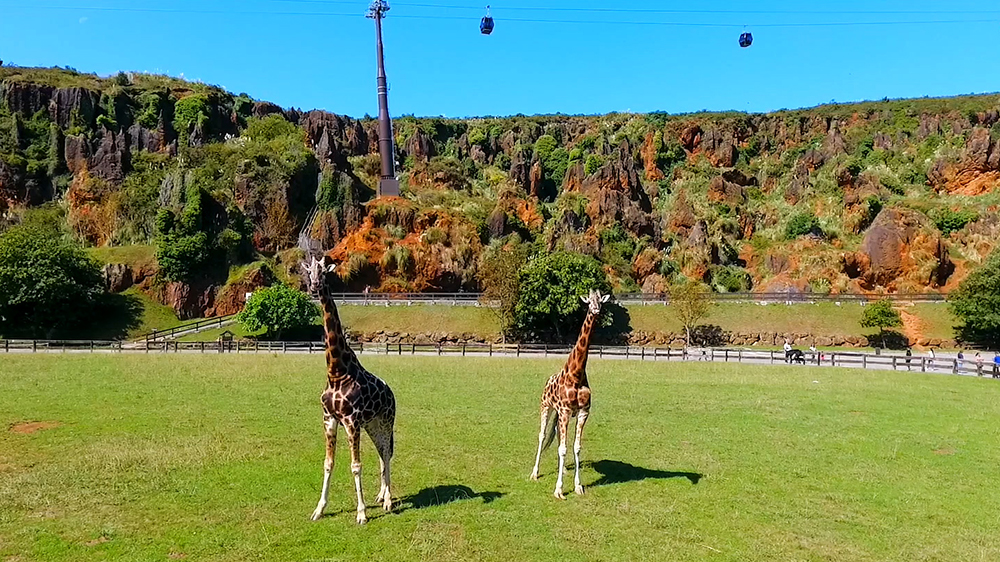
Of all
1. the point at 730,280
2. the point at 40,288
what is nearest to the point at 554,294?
the point at 730,280

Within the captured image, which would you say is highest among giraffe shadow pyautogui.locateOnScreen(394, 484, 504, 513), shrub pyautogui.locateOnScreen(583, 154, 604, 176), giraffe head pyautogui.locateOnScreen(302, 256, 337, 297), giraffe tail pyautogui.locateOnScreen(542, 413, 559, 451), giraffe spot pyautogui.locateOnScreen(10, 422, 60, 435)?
shrub pyautogui.locateOnScreen(583, 154, 604, 176)

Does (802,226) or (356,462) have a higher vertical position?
(802,226)

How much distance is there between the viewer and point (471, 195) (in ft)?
306

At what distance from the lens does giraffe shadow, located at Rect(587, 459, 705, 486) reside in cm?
1395

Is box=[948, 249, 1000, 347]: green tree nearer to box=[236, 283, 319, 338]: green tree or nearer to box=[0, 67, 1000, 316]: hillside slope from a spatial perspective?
box=[0, 67, 1000, 316]: hillside slope

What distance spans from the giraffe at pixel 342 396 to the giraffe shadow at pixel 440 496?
598 millimetres

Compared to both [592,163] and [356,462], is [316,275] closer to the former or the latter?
[356,462]

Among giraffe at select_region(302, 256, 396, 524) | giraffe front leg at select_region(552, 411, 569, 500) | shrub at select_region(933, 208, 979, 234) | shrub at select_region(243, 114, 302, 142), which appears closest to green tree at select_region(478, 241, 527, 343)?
giraffe front leg at select_region(552, 411, 569, 500)

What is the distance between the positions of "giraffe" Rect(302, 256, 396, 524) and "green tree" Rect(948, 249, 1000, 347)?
164ft

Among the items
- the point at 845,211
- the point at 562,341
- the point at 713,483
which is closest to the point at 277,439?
the point at 713,483

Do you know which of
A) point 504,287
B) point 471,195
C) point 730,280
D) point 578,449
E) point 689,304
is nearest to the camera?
point 578,449

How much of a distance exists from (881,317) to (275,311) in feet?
159

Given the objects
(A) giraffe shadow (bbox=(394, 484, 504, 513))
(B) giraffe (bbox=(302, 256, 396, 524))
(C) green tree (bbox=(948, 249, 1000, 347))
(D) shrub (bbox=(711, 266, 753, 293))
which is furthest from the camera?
(D) shrub (bbox=(711, 266, 753, 293))

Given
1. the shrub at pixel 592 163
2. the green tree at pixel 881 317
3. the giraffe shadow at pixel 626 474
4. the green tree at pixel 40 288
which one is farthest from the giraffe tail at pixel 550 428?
the shrub at pixel 592 163
